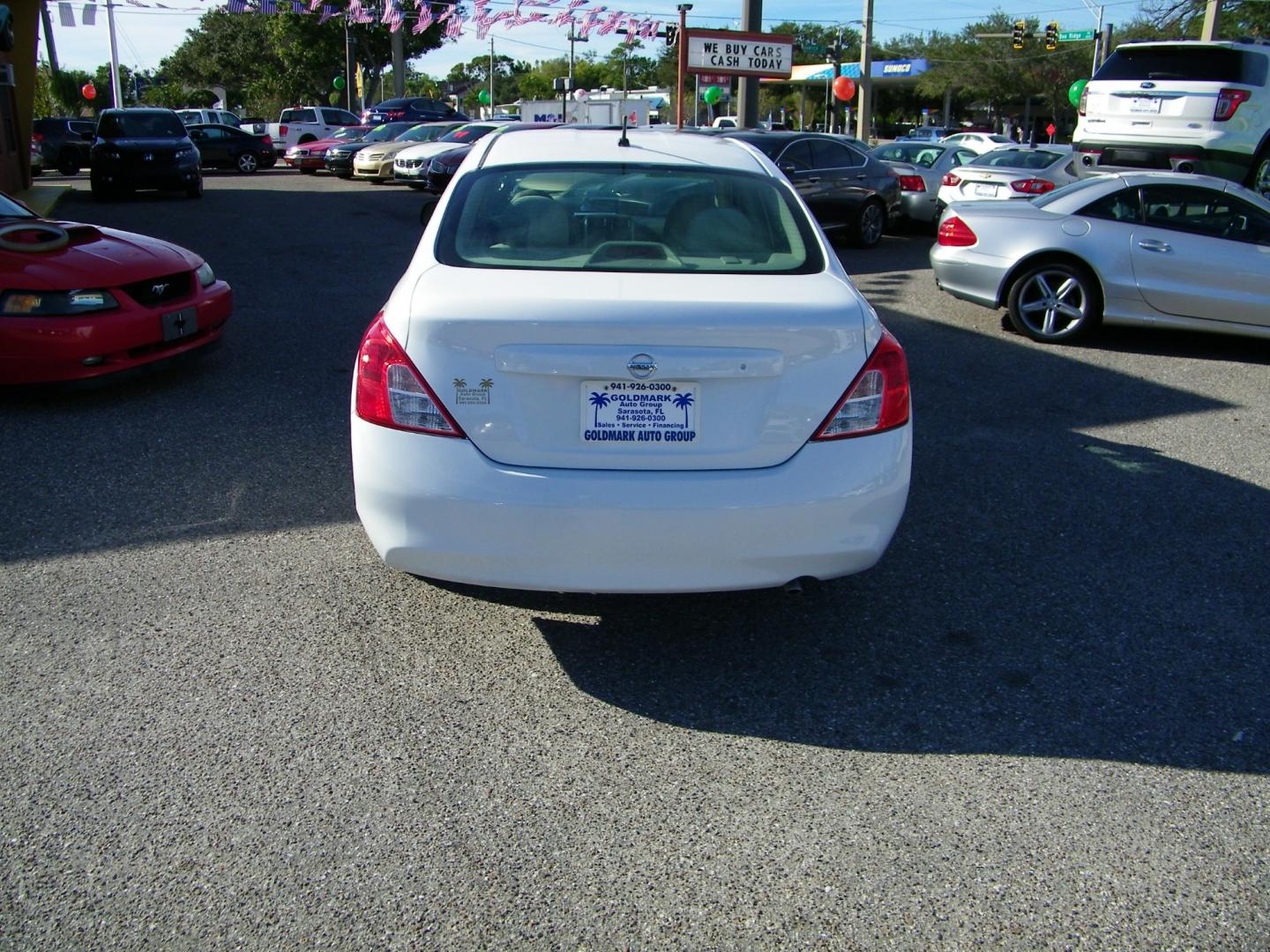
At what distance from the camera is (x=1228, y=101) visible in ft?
41.5

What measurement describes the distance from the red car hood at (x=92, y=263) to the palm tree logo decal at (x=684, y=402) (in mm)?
4610

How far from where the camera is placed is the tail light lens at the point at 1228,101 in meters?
12.6

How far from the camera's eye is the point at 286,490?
5246 mm

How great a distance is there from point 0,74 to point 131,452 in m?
15.3

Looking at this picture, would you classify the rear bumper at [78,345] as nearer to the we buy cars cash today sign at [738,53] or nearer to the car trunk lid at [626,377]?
the car trunk lid at [626,377]

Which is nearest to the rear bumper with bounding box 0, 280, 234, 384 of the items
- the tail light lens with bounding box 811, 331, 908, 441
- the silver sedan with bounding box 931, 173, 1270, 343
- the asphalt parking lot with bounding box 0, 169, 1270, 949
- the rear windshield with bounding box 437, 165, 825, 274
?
the asphalt parking lot with bounding box 0, 169, 1270, 949

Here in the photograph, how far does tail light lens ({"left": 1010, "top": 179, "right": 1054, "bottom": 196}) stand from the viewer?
13695mm

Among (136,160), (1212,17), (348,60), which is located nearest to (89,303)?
(136,160)

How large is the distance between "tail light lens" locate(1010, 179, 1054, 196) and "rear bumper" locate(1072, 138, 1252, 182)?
0.50 m

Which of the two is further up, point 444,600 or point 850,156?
point 850,156

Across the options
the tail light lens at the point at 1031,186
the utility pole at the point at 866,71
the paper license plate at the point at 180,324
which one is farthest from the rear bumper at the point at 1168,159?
the utility pole at the point at 866,71

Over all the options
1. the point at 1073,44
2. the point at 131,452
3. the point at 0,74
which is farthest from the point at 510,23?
the point at 1073,44

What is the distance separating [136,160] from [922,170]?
14034 millimetres

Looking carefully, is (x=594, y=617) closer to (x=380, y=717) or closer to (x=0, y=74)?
(x=380, y=717)
